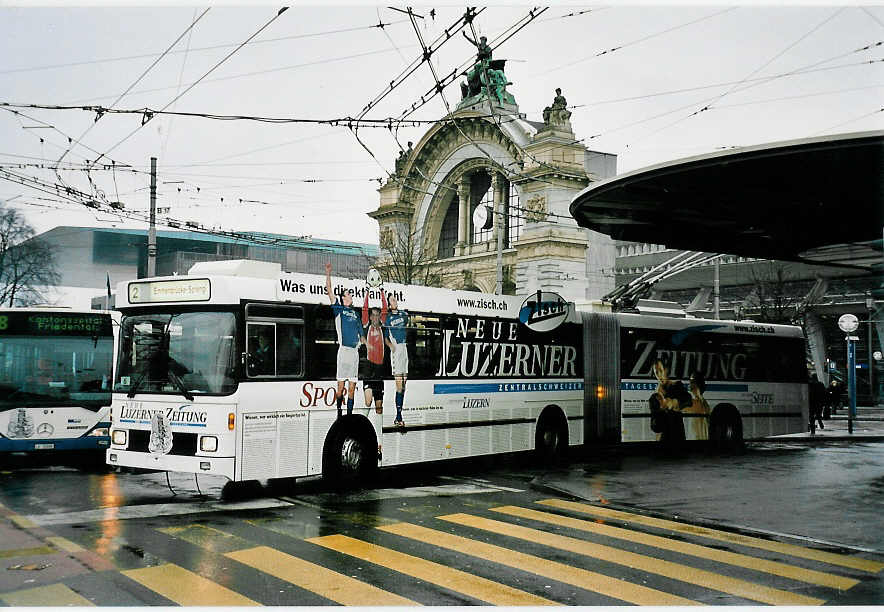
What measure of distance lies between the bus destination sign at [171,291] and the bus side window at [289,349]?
115cm

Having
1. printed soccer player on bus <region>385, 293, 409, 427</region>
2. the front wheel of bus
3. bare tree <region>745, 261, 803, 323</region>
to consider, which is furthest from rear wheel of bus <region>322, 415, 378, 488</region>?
bare tree <region>745, 261, 803, 323</region>

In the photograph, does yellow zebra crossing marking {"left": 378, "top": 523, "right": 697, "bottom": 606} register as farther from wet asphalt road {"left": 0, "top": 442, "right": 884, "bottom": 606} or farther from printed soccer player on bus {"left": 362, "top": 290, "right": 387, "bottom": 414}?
printed soccer player on bus {"left": 362, "top": 290, "right": 387, "bottom": 414}

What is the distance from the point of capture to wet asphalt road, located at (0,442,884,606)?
7172mm

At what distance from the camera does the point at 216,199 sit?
29.8 m

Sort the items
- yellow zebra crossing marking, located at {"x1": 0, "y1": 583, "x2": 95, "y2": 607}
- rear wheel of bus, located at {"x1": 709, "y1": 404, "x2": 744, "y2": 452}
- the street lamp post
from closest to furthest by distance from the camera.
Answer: yellow zebra crossing marking, located at {"x1": 0, "y1": 583, "x2": 95, "y2": 607}, rear wheel of bus, located at {"x1": 709, "y1": 404, "x2": 744, "y2": 452}, the street lamp post

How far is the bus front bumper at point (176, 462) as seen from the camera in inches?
432

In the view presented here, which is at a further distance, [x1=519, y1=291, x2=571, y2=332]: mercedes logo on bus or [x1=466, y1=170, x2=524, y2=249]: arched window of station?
[x1=466, y1=170, x2=524, y2=249]: arched window of station

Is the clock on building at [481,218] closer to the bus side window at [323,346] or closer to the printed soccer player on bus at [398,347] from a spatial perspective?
the printed soccer player on bus at [398,347]

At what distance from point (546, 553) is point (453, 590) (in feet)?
6.05

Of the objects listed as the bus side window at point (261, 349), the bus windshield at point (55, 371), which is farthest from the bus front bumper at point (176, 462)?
the bus windshield at point (55, 371)

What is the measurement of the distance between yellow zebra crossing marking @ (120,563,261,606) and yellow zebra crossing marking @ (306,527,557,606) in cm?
158

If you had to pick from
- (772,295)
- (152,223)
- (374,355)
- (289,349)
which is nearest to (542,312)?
(374,355)

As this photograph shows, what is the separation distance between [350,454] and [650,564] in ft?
18.7

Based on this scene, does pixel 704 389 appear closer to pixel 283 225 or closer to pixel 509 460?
pixel 509 460
